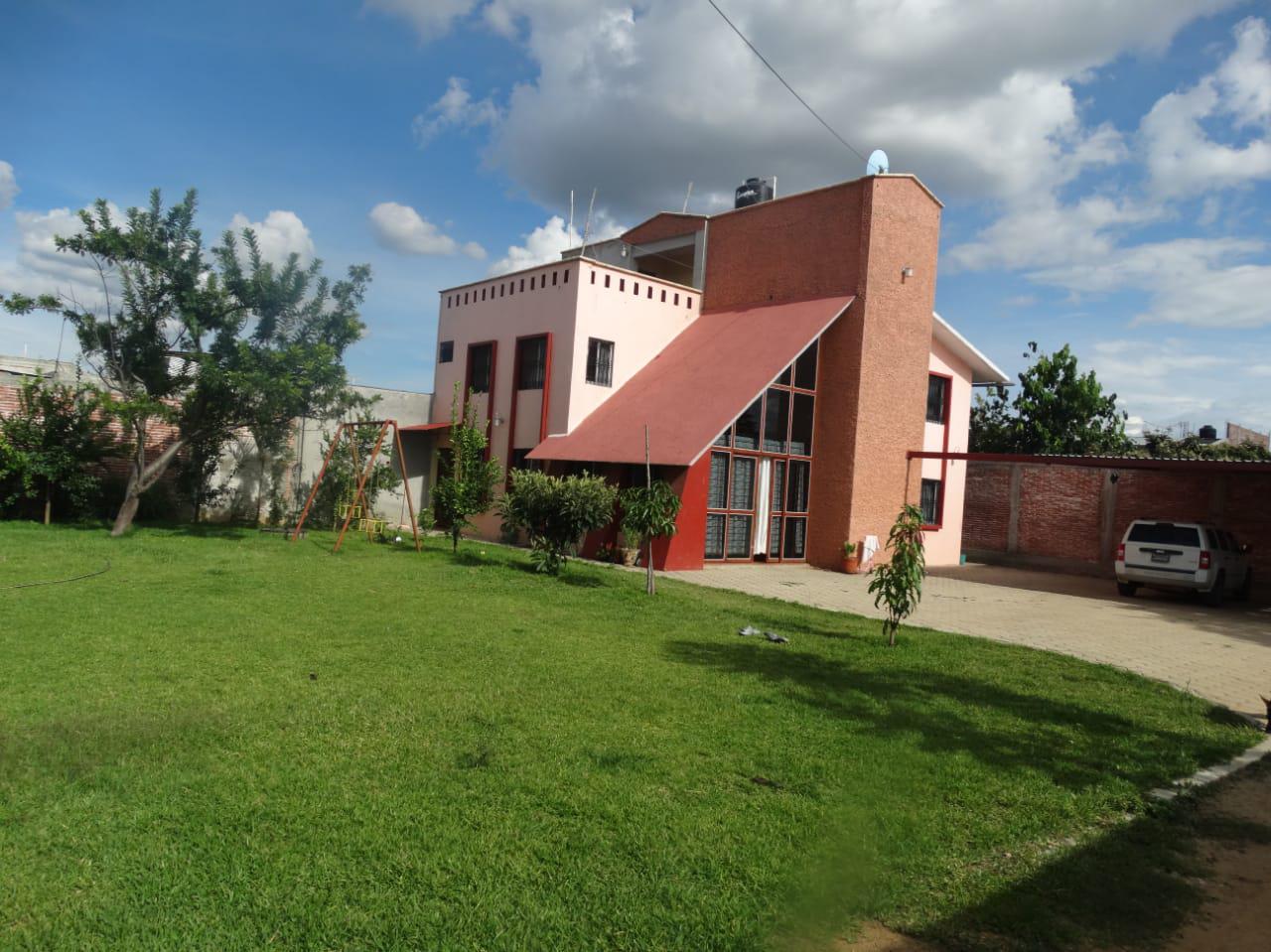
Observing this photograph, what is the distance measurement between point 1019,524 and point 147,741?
76.9 feet

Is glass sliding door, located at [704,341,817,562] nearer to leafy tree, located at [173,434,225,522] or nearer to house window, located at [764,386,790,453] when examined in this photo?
house window, located at [764,386,790,453]

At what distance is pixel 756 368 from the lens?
16672 mm

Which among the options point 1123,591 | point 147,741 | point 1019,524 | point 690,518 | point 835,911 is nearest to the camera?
point 835,911

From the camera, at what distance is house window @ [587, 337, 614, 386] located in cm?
1875

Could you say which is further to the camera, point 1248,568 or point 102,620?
point 1248,568

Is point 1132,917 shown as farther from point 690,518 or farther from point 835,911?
point 690,518

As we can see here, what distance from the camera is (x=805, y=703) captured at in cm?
652

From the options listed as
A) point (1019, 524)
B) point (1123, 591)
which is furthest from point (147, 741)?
point (1019, 524)

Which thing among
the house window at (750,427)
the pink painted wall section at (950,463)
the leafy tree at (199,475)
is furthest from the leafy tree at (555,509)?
the pink painted wall section at (950,463)

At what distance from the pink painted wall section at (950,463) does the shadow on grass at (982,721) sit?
14397 mm

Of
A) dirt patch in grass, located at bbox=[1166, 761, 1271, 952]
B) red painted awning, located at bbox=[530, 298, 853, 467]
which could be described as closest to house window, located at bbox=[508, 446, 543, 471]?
red painted awning, located at bbox=[530, 298, 853, 467]

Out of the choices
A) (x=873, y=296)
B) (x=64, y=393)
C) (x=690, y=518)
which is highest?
(x=873, y=296)

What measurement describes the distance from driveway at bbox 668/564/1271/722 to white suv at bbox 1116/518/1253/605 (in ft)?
1.49

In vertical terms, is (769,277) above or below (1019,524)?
above
